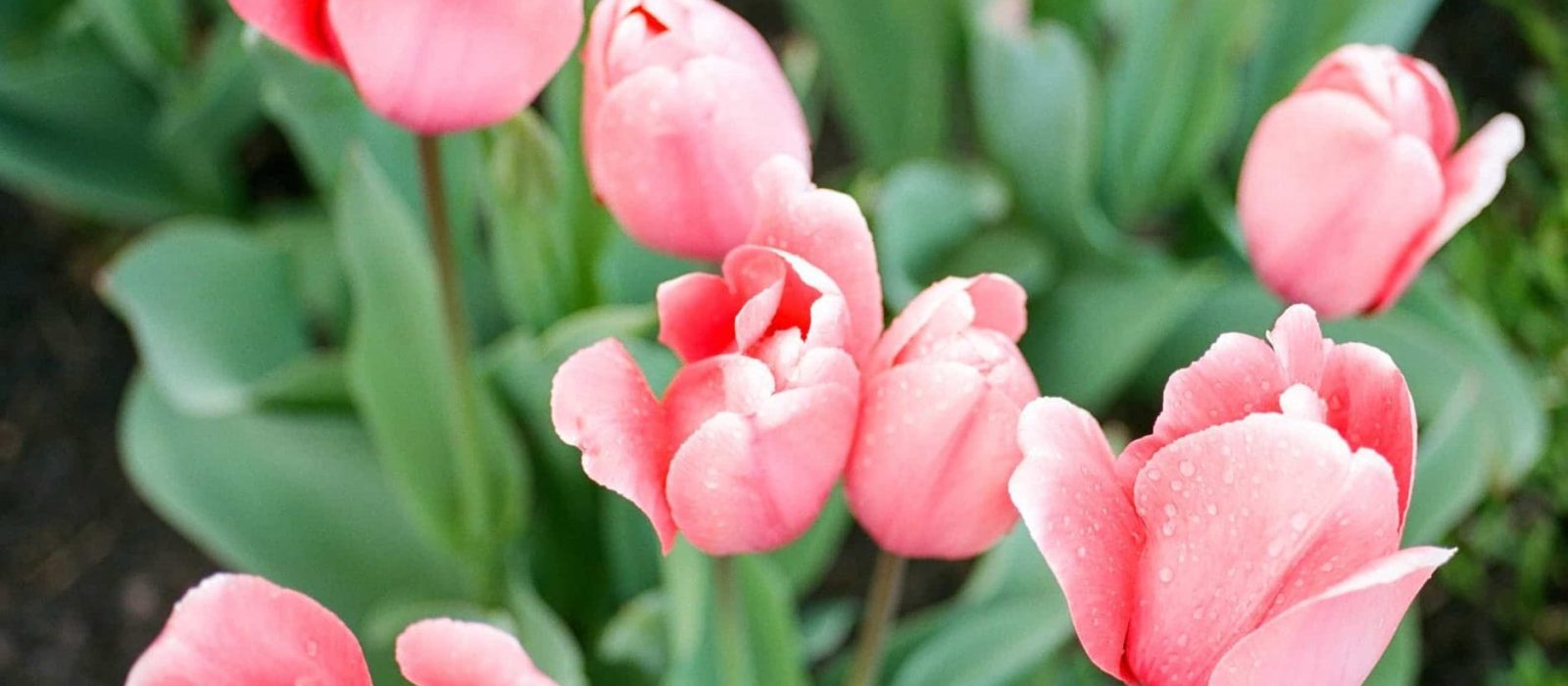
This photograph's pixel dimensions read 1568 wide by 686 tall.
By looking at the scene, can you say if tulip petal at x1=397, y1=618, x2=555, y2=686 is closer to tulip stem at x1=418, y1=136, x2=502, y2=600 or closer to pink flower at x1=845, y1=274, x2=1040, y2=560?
pink flower at x1=845, y1=274, x2=1040, y2=560

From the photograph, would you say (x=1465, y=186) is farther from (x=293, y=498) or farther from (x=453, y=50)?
(x=293, y=498)

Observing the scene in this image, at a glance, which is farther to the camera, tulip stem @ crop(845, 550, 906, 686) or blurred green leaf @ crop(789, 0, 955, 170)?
blurred green leaf @ crop(789, 0, 955, 170)

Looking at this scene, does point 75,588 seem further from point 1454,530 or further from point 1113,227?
point 1454,530

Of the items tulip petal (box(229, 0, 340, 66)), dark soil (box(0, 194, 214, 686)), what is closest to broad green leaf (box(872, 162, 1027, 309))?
tulip petal (box(229, 0, 340, 66))

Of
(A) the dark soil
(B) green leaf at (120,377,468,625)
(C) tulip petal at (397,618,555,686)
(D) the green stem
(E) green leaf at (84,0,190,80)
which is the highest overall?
(C) tulip petal at (397,618,555,686)

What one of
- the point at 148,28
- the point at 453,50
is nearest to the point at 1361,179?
the point at 453,50

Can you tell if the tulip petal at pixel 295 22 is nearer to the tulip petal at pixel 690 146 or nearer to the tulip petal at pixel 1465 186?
the tulip petal at pixel 690 146
